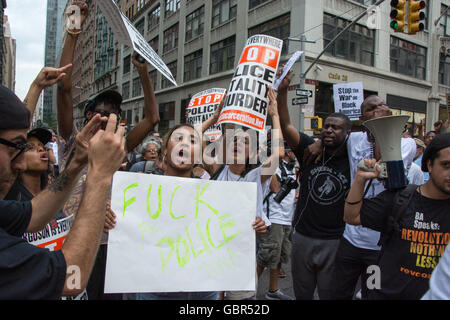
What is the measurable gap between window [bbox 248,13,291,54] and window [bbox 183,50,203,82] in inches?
268

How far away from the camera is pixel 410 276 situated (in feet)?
6.39

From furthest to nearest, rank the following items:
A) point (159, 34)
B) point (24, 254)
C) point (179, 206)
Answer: point (159, 34) → point (179, 206) → point (24, 254)

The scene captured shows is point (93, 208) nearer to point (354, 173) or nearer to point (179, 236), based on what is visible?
point (179, 236)

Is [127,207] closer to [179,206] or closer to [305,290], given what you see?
[179,206]

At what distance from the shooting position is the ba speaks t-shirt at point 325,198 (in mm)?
2875

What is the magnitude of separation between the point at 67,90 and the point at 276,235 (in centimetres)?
327

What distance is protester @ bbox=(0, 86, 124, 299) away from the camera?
3.30 ft

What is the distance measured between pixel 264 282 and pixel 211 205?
314cm

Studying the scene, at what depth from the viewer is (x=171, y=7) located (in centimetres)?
2981

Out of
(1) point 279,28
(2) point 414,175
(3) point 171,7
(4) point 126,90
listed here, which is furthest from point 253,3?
(4) point 126,90

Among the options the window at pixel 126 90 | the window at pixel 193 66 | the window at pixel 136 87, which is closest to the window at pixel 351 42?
the window at pixel 193 66

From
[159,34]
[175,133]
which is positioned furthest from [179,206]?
[159,34]

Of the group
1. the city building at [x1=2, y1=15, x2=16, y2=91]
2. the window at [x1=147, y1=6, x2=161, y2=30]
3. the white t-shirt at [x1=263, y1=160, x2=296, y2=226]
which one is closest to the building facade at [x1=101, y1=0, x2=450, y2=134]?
the window at [x1=147, y1=6, x2=161, y2=30]

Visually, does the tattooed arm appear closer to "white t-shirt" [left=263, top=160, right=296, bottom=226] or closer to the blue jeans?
the blue jeans
